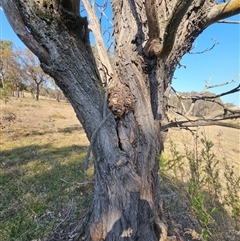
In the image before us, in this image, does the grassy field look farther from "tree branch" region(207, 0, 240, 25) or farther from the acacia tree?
"tree branch" region(207, 0, 240, 25)

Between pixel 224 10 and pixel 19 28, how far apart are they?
4.52 ft

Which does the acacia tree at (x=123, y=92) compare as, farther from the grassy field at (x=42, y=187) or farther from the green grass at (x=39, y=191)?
the green grass at (x=39, y=191)

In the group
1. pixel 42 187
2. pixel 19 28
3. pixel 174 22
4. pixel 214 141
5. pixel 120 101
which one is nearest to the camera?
pixel 174 22

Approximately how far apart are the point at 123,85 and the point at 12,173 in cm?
413

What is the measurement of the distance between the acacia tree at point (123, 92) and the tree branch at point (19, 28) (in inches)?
0.6

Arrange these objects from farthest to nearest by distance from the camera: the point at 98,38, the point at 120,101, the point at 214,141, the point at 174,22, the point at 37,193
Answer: the point at 214,141, the point at 37,193, the point at 98,38, the point at 120,101, the point at 174,22

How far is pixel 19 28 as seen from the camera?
1.38 metres

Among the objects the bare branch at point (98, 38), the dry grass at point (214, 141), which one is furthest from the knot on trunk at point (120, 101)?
the dry grass at point (214, 141)

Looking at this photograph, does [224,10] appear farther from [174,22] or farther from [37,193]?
[37,193]

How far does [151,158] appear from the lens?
1.78 meters

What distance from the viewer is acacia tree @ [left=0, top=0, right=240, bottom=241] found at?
4.94 ft

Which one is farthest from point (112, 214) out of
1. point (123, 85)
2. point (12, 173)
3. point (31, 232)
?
point (12, 173)

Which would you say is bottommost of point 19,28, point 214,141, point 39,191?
point 39,191

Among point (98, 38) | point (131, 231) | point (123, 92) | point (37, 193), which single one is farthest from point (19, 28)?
point (37, 193)
